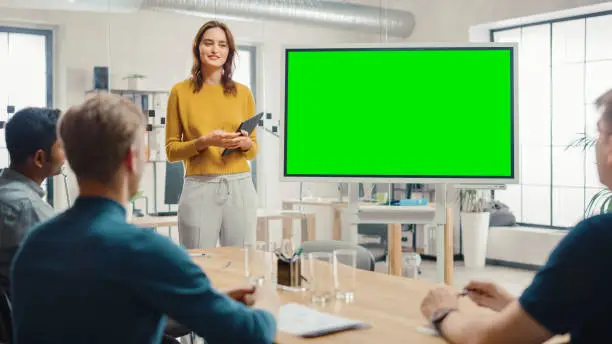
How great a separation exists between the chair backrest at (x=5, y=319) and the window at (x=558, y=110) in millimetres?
6381

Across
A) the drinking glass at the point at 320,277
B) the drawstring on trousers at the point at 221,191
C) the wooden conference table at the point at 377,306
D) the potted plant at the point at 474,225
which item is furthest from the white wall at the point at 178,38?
the drinking glass at the point at 320,277

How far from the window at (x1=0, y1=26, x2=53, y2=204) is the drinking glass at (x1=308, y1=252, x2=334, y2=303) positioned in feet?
17.9

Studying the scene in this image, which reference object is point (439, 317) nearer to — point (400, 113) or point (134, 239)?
point (134, 239)

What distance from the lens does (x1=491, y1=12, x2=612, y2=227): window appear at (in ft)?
23.8

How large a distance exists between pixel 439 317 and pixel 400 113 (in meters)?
1.73

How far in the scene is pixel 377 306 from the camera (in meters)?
1.88

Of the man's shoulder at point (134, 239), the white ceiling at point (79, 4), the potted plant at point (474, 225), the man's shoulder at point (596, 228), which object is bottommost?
the potted plant at point (474, 225)

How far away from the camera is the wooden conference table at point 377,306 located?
61.7 inches

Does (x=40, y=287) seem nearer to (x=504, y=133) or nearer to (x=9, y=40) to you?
(x=504, y=133)

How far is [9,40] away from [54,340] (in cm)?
629

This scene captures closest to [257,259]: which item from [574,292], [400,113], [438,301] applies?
[438,301]

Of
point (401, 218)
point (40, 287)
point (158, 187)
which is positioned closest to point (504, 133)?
point (401, 218)

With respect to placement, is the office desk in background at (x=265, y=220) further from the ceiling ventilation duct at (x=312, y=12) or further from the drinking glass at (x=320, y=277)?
the drinking glass at (x=320, y=277)

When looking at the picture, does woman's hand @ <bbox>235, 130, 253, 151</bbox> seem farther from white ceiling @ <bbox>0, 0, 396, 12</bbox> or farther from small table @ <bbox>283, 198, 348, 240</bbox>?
small table @ <bbox>283, 198, 348, 240</bbox>
